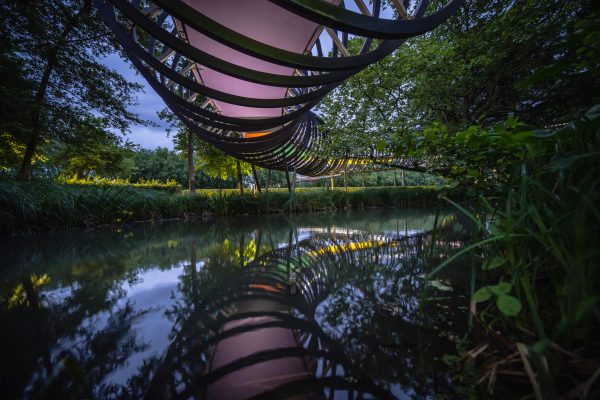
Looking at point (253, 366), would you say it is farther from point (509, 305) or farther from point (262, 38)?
point (262, 38)

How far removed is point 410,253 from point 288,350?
4.43 ft

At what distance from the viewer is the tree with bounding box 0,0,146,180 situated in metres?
5.23

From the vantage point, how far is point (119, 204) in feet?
13.6

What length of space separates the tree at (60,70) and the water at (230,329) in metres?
6.18

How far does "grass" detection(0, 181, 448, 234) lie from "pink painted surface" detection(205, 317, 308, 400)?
24.3 inches

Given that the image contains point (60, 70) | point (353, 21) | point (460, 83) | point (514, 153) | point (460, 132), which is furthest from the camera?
point (60, 70)

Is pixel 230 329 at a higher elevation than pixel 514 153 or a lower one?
lower

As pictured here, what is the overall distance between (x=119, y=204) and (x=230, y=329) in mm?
4446

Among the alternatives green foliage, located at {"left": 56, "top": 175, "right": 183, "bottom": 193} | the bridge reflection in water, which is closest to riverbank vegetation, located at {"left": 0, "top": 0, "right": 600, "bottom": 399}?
the bridge reflection in water

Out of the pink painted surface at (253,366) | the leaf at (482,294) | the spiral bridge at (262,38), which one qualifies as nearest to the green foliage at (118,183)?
the spiral bridge at (262,38)

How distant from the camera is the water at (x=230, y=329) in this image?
52 centimetres

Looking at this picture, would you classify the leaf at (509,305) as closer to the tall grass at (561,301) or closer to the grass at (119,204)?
the tall grass at (561,301)

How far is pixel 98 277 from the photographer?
51.3 inches

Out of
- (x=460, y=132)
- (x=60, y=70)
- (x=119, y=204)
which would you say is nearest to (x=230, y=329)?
(x=460, y=132)
